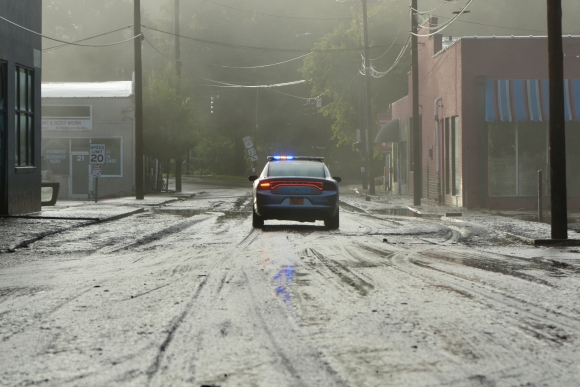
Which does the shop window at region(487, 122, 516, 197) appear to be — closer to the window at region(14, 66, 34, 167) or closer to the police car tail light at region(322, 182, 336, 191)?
the police car tail light at region(322, 182, 336, 191)

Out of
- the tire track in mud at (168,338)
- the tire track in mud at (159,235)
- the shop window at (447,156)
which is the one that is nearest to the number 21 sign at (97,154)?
the tire track in mud at (159,235)

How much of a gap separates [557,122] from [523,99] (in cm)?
1265

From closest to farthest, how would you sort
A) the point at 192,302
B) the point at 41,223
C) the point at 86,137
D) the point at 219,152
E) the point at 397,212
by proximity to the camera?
the point at 192,302, the point at 41,223, the point at 397,212, the point at 86,137, the point at 219,152

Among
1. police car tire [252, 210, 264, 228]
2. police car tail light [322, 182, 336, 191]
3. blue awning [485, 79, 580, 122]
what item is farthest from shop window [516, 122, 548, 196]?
police car tire [252, 210, 264, 228]

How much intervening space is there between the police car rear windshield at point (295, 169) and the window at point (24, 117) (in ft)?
27.0

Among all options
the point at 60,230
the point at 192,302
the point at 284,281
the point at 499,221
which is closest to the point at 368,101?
the point at 499,221

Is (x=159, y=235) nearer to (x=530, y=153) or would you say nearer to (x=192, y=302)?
(x=192, y=302)

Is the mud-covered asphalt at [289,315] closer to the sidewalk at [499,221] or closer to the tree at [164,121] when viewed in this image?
the sidewalk at [499,221]

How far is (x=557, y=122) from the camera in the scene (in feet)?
52.2

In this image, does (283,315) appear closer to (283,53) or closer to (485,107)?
(485,107)

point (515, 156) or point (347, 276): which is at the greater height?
point (515, 156)

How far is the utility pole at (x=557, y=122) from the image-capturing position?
15.9m

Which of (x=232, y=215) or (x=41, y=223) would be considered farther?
(x=232, y=215)

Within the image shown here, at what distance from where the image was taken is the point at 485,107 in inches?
1121
